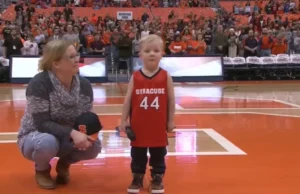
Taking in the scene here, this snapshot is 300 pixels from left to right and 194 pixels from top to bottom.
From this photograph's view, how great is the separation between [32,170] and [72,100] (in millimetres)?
1190

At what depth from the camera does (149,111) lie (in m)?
4.21

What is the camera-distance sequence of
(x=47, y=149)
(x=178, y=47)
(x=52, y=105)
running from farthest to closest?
(x=178, y=47)
(x=52, y=105)
(x=47, y=149)

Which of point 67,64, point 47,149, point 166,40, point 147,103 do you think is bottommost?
point 47,149

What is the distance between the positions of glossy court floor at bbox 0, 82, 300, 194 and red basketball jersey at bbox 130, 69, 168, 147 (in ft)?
1.67

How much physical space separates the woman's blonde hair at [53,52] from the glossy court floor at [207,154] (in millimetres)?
1119

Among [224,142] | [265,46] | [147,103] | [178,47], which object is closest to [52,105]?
[147,103]

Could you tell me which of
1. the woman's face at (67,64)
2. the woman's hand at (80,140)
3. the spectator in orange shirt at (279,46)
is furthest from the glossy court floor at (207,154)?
the spectator in orange shirt at (279,46)

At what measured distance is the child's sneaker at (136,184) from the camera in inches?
167

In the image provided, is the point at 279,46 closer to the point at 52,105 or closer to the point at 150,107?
the point at 150,107

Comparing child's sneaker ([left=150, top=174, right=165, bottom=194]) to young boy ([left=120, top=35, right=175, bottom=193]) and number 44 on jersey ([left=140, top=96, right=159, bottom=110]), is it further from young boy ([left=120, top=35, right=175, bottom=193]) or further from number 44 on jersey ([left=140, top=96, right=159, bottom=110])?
number 44 on jersey ([left=140, top=96, right=159, bottom=110])

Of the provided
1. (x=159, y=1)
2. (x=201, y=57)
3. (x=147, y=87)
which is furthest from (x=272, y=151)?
(x=159, y=1)

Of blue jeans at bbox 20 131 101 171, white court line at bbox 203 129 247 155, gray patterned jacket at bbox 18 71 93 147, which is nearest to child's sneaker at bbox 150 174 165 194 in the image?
blue jeans at bbox 20 131 101 171

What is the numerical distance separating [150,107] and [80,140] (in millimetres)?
666

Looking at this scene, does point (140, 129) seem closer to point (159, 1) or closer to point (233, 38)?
point (233, 38)
